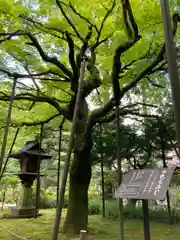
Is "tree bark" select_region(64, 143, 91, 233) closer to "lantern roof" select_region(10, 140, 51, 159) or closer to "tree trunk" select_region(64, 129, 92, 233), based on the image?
"tree trunk" select_region(64, 129, 92, 233)

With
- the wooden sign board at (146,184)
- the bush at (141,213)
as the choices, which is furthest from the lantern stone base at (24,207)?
the wooden sign board at (146,184)

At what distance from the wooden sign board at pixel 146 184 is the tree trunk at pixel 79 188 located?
196cm

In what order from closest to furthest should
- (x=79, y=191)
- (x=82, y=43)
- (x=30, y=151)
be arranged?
(x=82, y=43), (x=79, y=191), (x=30, y=151)

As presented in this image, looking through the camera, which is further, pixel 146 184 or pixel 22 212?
pixel 22 212

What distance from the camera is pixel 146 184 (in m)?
2.13

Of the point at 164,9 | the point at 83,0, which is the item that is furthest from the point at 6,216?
the point at 164,9

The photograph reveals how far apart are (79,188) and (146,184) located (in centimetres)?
239

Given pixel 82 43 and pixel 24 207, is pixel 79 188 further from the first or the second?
pixel 24 207

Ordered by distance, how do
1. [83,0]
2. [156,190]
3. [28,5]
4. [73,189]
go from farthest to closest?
[73,189]
[28,5]
[83,0]
[156,190]

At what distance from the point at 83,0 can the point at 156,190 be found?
247 centimetres

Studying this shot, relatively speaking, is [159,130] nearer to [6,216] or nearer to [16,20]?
[16,20]

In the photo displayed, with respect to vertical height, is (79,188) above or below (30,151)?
below

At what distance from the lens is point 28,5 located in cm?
353

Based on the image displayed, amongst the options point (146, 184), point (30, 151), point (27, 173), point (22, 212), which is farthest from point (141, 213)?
point (146, 184)
